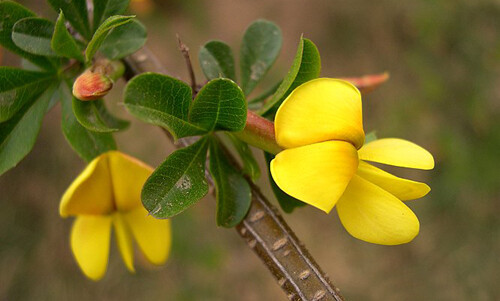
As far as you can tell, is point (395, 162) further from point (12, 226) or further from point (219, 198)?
point (12, 226)

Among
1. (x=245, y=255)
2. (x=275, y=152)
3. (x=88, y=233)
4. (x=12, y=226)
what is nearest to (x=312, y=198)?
(x=275, y=152)

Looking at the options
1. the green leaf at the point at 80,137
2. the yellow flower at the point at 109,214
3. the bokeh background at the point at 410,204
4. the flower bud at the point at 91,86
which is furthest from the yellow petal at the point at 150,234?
the bokeh background at the point at 410,204

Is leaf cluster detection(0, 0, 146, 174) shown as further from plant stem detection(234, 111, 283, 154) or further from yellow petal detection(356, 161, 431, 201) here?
yellow petal detection(356, 161, 431, 201)

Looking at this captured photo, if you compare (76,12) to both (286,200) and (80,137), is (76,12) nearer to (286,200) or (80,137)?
(80,137)

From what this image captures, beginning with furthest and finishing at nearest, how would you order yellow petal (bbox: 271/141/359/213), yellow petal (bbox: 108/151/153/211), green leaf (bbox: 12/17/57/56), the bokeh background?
the bokeh background, yellow petal (bbox: 108/151/153/211), green leaf (bbox: 12/17/57/56), yellow petal (bbox: 271/141/359/213)

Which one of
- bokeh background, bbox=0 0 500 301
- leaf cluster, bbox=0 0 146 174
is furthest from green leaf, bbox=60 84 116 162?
bokeh background, bbox=0 0 500 301
